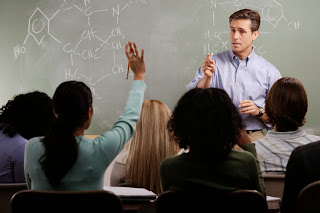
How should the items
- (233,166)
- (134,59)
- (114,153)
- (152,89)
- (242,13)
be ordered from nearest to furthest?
(233,166), (114,153), (134,59), (242,13), (152,89)

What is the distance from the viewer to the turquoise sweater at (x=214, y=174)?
5.29ft

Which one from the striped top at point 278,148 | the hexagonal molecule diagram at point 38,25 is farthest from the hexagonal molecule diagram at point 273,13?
the hexagonal molecule diagram at point 38,25

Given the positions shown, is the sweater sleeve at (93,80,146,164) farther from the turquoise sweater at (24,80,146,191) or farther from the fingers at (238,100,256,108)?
the fingers at (238,100,256,108)

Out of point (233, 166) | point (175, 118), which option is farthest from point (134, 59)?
point (233, 166)

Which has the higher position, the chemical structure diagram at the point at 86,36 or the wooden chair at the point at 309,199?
the chemical structure diagram at the point at 86,36

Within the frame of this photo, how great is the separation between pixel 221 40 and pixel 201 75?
48cm

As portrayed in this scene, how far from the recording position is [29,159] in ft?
5.80

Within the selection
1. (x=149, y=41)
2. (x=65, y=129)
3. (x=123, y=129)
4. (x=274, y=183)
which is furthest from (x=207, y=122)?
(x=149, y=41)

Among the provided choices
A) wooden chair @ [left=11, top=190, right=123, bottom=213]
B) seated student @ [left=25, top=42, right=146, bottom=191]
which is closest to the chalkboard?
seated student @ [left=25, top=42, right=146, bottom=191]

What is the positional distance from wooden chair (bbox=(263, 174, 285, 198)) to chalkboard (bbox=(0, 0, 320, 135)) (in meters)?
2.03

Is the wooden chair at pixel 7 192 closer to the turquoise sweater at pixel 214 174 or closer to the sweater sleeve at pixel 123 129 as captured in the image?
the sweater sleeve at pixel 123 129

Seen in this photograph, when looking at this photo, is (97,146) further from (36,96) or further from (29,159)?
(36,96)

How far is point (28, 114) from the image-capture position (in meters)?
2.66

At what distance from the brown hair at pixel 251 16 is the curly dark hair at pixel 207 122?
7.30ft
